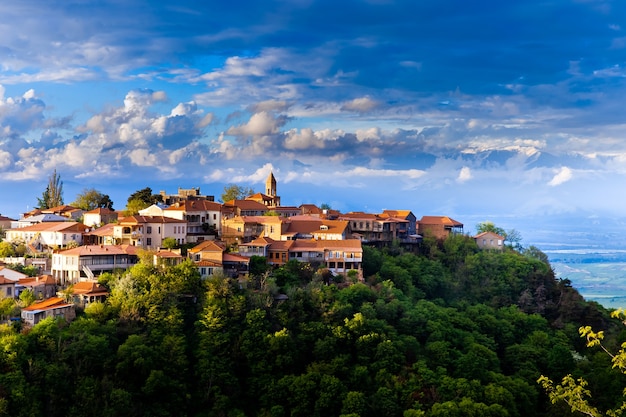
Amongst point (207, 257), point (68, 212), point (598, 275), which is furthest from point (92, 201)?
point (598, 275)

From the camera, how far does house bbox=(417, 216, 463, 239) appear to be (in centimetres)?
6538

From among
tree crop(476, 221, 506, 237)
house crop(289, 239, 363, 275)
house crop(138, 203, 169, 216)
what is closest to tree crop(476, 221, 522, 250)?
tree crop(476, 221, 506, 237)

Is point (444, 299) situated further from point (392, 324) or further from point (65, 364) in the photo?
point (65, 364)

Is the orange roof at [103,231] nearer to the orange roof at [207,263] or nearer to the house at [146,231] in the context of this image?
the house at [146,231]

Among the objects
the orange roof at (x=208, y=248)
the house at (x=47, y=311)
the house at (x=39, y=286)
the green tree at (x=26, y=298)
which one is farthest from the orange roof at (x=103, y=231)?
the house at (x=47, y=311)

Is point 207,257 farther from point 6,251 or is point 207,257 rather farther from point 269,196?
point 269,196

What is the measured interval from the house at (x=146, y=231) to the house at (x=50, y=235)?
11.8 feet

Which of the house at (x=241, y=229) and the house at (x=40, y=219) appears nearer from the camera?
the house at (x=241, y=229)

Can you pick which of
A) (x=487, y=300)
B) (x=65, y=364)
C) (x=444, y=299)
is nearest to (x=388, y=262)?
(x=444, y=299)

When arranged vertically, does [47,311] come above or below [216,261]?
below

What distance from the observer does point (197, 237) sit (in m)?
53.9

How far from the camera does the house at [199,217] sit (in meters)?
54.3

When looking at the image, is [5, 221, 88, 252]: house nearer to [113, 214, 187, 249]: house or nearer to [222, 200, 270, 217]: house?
[113, 214, 187, 249]: house

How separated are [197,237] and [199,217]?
7.86ft
